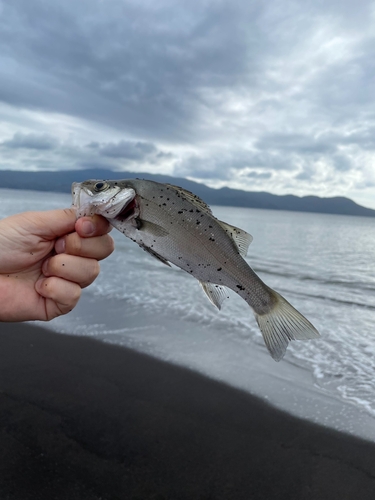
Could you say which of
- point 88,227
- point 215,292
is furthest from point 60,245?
point 215,292

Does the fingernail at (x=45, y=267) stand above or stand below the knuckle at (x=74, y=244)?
below

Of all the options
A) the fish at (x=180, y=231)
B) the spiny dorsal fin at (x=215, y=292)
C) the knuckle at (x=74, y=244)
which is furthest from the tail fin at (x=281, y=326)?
the knuckle at (x=74, y=244)

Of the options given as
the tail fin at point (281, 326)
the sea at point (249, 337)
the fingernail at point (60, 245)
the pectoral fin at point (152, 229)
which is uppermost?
the pectoral fin at point (152, 229)

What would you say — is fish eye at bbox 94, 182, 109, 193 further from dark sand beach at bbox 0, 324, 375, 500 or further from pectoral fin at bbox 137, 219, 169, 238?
dark sand beach at bbox 0, 324, 375, 500

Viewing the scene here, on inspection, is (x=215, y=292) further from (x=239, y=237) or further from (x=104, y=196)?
(x=104, y=196)

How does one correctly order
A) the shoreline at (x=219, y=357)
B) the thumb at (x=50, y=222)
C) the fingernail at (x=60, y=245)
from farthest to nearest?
1. the shoreline at (x=219, y=357)
2. the fingernail at (x=60, y=245)
3. the thumb at (x=50, y=222)

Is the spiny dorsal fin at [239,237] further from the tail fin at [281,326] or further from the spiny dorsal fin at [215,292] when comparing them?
the tail fin at [281,326]

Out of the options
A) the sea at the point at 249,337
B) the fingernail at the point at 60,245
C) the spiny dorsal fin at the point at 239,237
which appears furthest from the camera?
the sea at the point at 249,337
